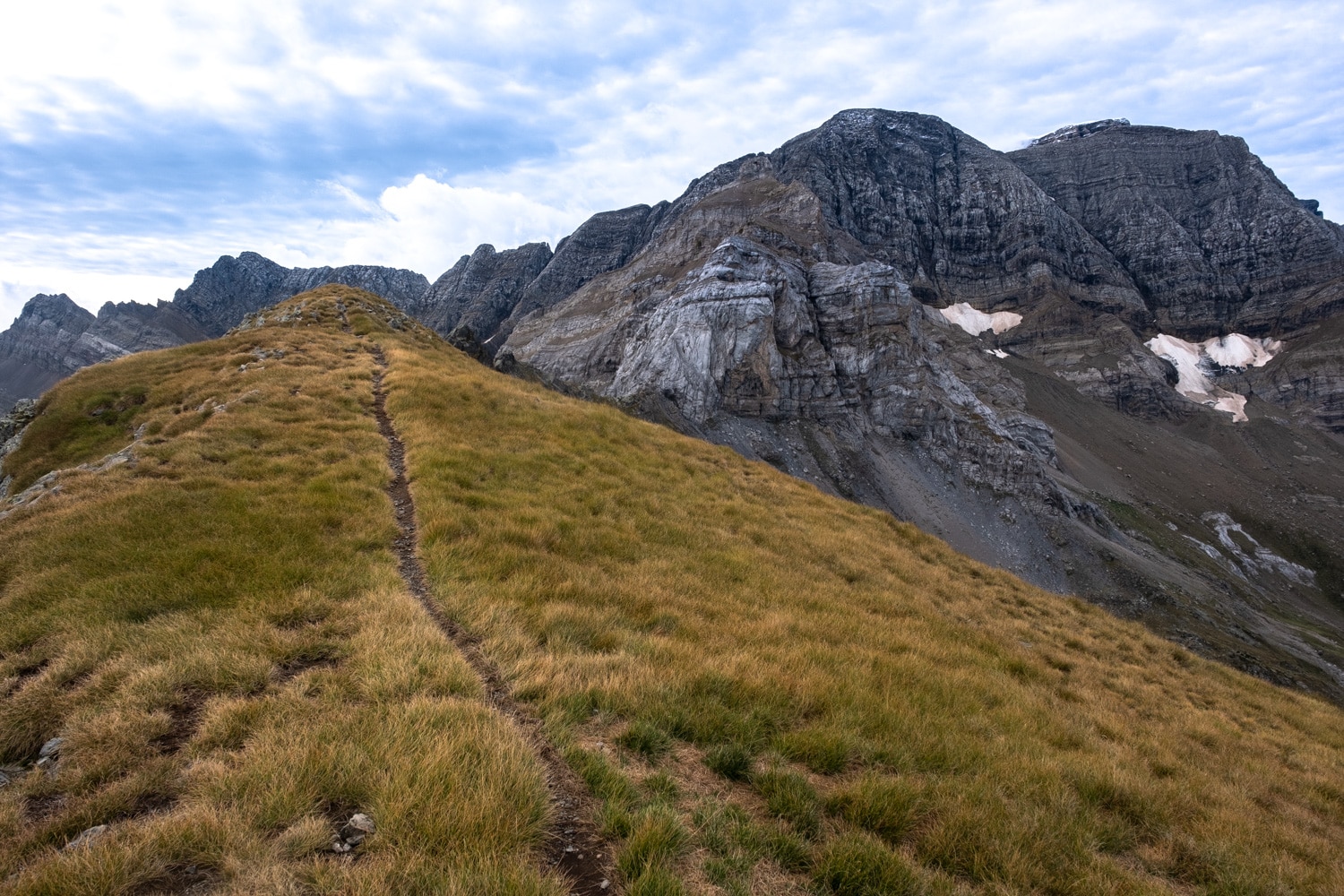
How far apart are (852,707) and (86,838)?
7097 millimetres

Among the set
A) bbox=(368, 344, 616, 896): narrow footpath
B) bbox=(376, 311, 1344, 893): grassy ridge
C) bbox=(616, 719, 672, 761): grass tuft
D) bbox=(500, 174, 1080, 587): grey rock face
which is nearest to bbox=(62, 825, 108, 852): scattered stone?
bbox=(368, 344, 616, 896): narrow footpath

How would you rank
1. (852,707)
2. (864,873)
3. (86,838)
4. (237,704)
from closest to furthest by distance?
(86,838) < (864,873) < (237,704) < (852,707)

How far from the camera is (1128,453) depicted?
14762 cm

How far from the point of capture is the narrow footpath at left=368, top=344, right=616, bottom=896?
411cm

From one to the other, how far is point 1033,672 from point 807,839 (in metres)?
8.00

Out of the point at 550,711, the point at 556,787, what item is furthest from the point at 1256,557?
the point at 556,787

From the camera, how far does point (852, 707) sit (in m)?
7.00

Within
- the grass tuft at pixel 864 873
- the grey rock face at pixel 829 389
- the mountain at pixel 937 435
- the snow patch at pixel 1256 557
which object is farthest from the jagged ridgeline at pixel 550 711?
the snow patch at pixel 1256 557

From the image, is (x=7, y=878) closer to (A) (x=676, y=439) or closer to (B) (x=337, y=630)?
(B) (x=337, y=630)

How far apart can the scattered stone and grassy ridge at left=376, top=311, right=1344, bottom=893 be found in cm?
327

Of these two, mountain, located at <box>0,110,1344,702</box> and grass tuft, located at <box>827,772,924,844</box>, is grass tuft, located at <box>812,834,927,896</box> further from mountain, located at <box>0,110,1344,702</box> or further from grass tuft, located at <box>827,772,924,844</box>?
mountain, located at <box>0,110,1344,702</box>

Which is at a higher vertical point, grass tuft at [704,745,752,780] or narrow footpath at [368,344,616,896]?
narrow footpath at [368,344,616,896]

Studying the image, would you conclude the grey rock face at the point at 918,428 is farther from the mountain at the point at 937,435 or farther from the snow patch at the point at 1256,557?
the snow patch at the point at 1256,557

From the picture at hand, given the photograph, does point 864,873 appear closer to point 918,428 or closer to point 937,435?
point 918,428
